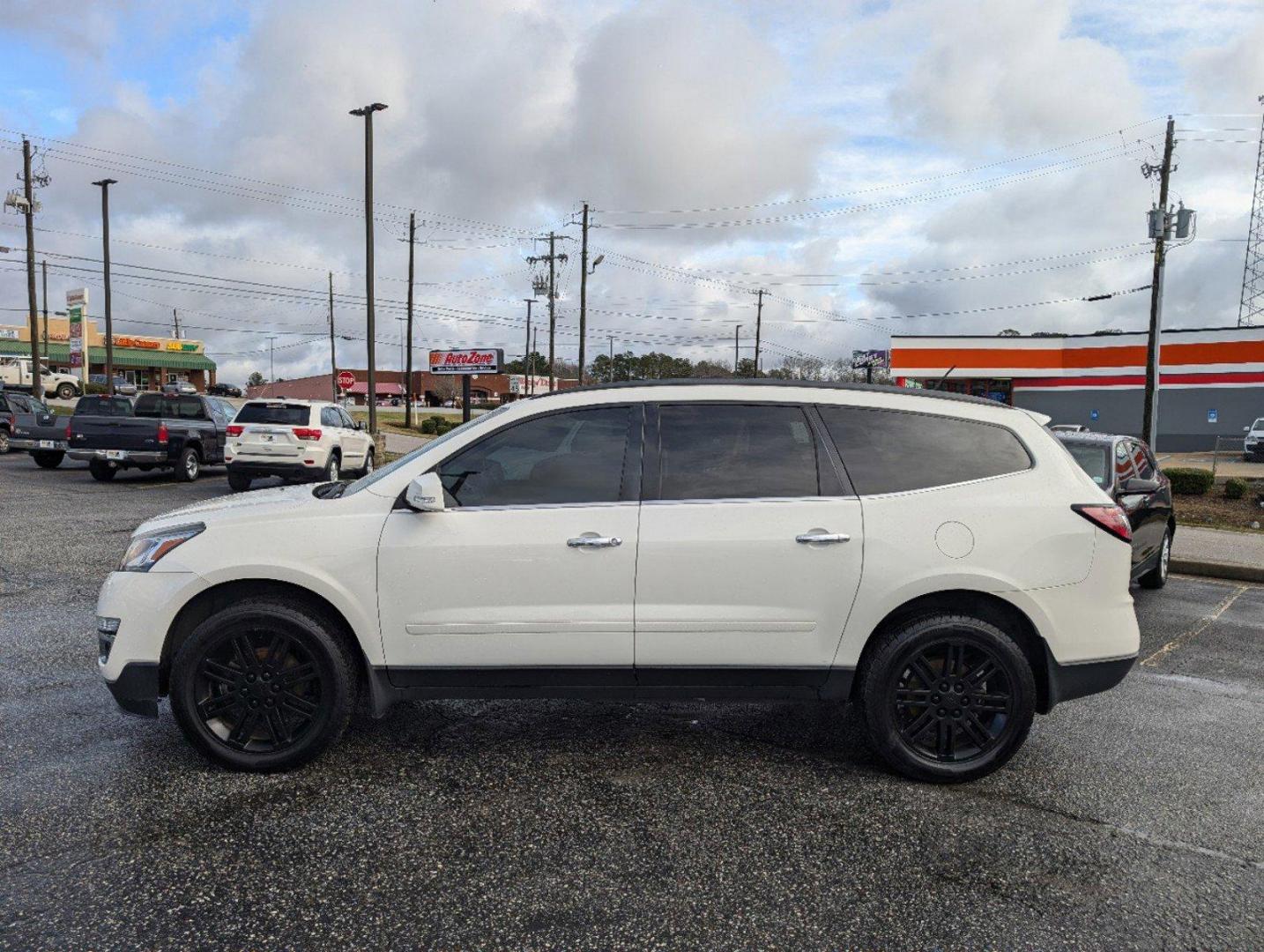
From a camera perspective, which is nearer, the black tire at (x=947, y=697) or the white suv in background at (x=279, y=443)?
the black tire at (x=947, y=697)

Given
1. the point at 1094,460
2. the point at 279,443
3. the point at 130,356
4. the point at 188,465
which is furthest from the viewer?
the point at 130,356

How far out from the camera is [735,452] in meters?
3.99

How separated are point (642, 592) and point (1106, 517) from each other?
6.92 ft

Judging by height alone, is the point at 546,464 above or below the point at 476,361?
below

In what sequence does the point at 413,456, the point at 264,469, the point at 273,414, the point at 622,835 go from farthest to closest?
the point at 273,414 < the point at 264,469 < the point at 413,456 < the point at 622,835

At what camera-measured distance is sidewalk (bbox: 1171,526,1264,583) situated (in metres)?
10.3

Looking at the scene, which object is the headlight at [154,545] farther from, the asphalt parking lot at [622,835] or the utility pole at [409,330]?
the utility pole at [409,330]

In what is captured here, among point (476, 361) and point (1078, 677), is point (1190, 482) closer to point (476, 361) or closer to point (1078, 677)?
point (1078, 677)

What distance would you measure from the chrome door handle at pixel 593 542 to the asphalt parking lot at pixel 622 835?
1033mm

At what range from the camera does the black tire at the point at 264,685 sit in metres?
3.78

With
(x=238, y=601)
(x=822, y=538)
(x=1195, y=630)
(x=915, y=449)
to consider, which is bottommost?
(x=1195, y=630)

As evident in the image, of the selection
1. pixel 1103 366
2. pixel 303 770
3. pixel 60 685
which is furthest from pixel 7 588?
pixel 1103 366

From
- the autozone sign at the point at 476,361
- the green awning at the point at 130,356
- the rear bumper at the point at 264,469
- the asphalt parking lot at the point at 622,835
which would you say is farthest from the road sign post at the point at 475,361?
the green awning at the point at 130,356

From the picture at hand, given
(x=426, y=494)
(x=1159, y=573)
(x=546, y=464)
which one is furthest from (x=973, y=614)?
(x=1159, y=573)
